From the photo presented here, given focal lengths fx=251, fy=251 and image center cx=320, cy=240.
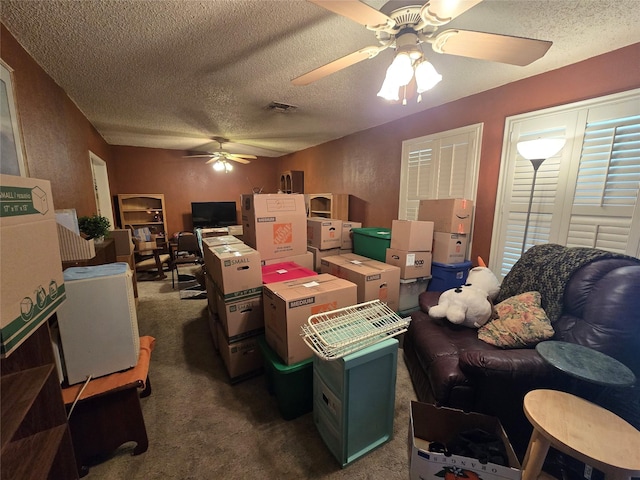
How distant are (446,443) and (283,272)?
147 centimetres

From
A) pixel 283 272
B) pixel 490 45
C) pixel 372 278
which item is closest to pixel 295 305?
pixel 283 272

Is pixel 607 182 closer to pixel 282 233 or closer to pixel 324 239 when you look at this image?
pixel 324 239

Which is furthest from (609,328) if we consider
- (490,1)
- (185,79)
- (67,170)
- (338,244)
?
(67,170)

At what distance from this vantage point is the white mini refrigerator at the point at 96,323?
46.2 inches

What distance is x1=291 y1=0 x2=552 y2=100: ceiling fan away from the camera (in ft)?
3.31

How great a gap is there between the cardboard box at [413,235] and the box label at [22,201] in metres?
2.39

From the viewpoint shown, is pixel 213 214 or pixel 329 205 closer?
pixel 329 205

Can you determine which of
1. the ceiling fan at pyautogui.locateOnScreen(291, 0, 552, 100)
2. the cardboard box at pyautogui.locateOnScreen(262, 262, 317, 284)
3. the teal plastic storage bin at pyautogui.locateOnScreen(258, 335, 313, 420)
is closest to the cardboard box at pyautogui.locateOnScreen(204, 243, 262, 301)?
the cardboard box at pyautogui.locateOnScreen(262, 262, 317, 284)

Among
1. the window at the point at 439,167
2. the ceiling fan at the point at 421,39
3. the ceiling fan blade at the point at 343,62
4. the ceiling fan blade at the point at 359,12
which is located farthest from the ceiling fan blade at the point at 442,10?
the window at the point at 439,167

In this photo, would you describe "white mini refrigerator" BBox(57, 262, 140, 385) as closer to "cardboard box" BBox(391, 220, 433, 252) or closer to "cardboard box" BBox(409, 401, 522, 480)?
"cardboard box" BBox(409, 401, 522, 480)

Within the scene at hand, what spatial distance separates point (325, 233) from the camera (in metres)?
2.98

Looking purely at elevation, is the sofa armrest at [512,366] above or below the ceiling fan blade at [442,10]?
below

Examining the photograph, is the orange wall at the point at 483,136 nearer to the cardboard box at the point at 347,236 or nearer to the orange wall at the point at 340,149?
the orange wall at the point at 340,149

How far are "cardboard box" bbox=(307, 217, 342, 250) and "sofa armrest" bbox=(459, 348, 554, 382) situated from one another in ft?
6.41
